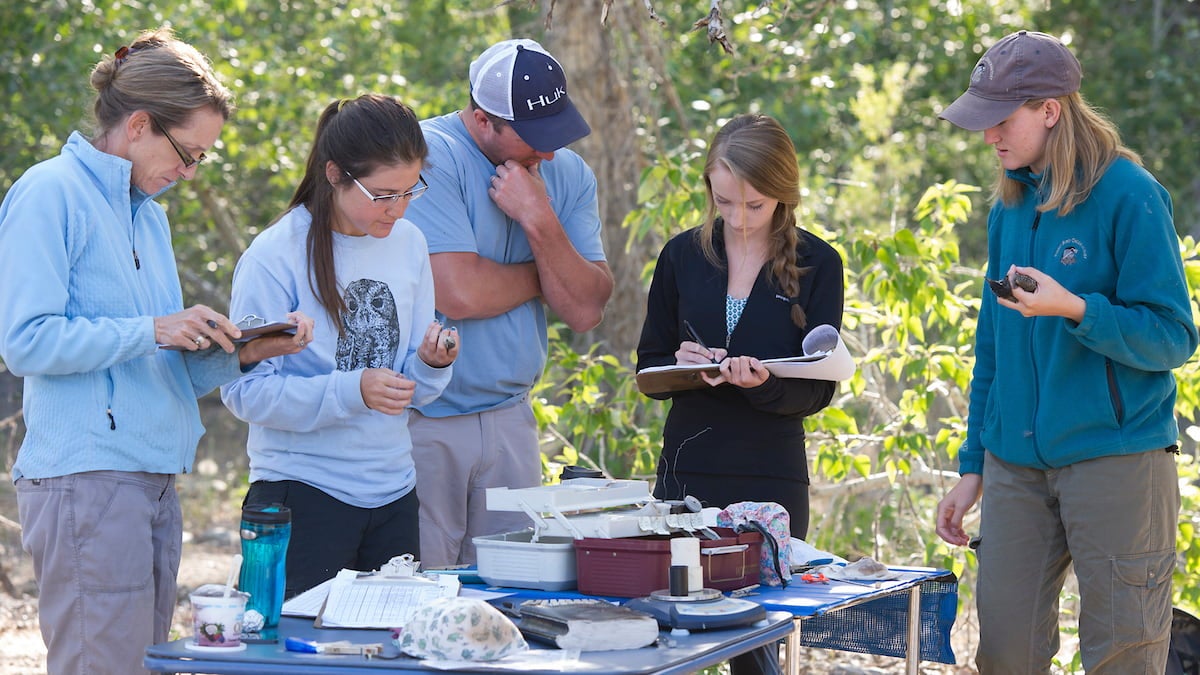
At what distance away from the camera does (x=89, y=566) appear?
2.51m

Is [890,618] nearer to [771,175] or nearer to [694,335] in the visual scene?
[694,335]

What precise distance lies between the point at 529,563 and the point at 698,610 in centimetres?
42

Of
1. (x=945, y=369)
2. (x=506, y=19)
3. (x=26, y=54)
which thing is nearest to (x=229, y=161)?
(x=26, y=54)

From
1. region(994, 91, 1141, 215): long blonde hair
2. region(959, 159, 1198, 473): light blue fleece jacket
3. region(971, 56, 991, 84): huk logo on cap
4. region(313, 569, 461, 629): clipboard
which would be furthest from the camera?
region(971, 56, 991, 84): huk logo on cap

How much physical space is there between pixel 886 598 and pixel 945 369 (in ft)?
5.46

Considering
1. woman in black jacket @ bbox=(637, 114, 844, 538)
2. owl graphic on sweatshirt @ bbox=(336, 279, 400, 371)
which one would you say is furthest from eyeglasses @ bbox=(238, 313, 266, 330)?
woman in black jacket @ bbox=(637, 114, 844, 538)

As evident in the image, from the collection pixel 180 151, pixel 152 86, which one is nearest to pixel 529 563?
pixel 180 151

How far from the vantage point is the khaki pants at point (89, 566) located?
2.51 m

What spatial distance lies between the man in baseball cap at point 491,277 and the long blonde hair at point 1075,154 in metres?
1.14

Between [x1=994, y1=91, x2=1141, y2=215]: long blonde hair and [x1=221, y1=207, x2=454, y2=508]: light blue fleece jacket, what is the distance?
4.77 ft

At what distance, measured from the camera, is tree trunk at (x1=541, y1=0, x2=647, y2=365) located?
18.9 ft

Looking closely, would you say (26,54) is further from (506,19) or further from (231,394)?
(231,394)

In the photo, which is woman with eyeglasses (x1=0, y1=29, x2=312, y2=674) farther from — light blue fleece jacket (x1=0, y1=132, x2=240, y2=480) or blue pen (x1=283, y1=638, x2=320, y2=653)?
blue pen (x1=283, y1=638, x2=320, y2=653)

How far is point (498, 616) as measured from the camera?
7.07ft
